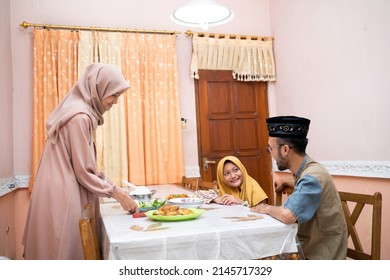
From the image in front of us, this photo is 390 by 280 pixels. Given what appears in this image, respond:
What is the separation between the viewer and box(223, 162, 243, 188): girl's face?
174 centimetres

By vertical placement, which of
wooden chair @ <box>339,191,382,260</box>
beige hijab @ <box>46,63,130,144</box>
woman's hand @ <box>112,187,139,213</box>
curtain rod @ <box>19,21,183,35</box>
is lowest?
wooden chair @ <box>339,191,382,260</box>

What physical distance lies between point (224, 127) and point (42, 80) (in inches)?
64.0

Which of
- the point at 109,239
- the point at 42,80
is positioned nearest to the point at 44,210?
the point at 109,239

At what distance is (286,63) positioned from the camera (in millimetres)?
3121

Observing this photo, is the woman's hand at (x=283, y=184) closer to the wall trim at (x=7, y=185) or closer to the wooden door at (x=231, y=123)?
the wooden door at (x=231, y=123)

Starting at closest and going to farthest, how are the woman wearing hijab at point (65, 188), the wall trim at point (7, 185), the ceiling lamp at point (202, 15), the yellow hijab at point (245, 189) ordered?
the woman wearing hijab at point (65, 188) → the yellow hijab at point (245, 189) → the ceiling lamp at point (202, 15) → the wall trim at point (7, 185)

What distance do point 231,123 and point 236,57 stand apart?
0.63m

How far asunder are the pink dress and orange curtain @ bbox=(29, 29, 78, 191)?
158 centimetres

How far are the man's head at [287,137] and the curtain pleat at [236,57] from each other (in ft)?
6.65

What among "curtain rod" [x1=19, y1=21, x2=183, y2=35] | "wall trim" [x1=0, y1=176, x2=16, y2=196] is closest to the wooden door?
"curtain rod" [x1=19, y1=21, x2=183, y2=35]

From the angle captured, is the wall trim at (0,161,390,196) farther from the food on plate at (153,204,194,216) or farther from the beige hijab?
the food on plate at (153,204,194,216)

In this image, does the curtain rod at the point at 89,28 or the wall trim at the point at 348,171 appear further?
the curtain rod at the point at 89,28

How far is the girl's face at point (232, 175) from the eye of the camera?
174cm

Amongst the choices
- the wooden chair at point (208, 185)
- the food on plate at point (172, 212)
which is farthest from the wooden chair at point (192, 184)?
the food on plate at point (172, 212)
